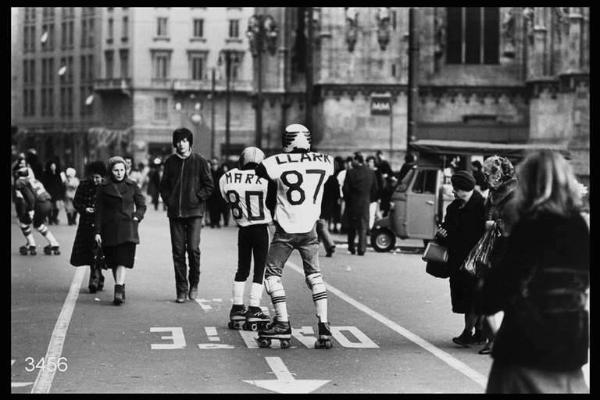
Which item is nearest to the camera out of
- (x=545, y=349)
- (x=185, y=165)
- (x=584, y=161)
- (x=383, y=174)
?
(x=545, y=349)

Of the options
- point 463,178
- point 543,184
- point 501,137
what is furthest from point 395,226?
point 501,137

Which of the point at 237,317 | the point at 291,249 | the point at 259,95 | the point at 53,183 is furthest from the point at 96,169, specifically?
the point at 259,95

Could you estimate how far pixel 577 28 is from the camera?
137 ft

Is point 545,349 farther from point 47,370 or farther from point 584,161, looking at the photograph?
point 584,161

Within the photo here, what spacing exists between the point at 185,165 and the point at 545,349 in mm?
9976

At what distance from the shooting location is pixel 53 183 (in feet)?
118

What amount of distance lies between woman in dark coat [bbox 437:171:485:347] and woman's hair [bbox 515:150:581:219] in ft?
18.8

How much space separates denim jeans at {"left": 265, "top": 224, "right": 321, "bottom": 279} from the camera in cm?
1203

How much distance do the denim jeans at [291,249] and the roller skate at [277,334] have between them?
16.7 inches

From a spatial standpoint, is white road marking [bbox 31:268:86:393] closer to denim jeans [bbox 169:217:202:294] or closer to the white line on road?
denim jeans [bbox 169:217:202:294]

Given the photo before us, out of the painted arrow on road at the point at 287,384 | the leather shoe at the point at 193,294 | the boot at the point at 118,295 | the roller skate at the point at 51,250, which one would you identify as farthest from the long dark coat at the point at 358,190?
the painted arrow on road at the point at 287,384

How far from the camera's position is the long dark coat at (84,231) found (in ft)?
56.1

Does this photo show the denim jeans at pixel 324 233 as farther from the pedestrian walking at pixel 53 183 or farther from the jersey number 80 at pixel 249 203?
the pedestrian walking at pixel 53 183

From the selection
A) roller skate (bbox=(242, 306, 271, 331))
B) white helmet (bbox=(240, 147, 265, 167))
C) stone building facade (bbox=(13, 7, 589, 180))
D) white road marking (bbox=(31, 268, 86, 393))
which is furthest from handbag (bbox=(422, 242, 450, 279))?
stone building facade (bbox=(13, 7, 589, 180))
